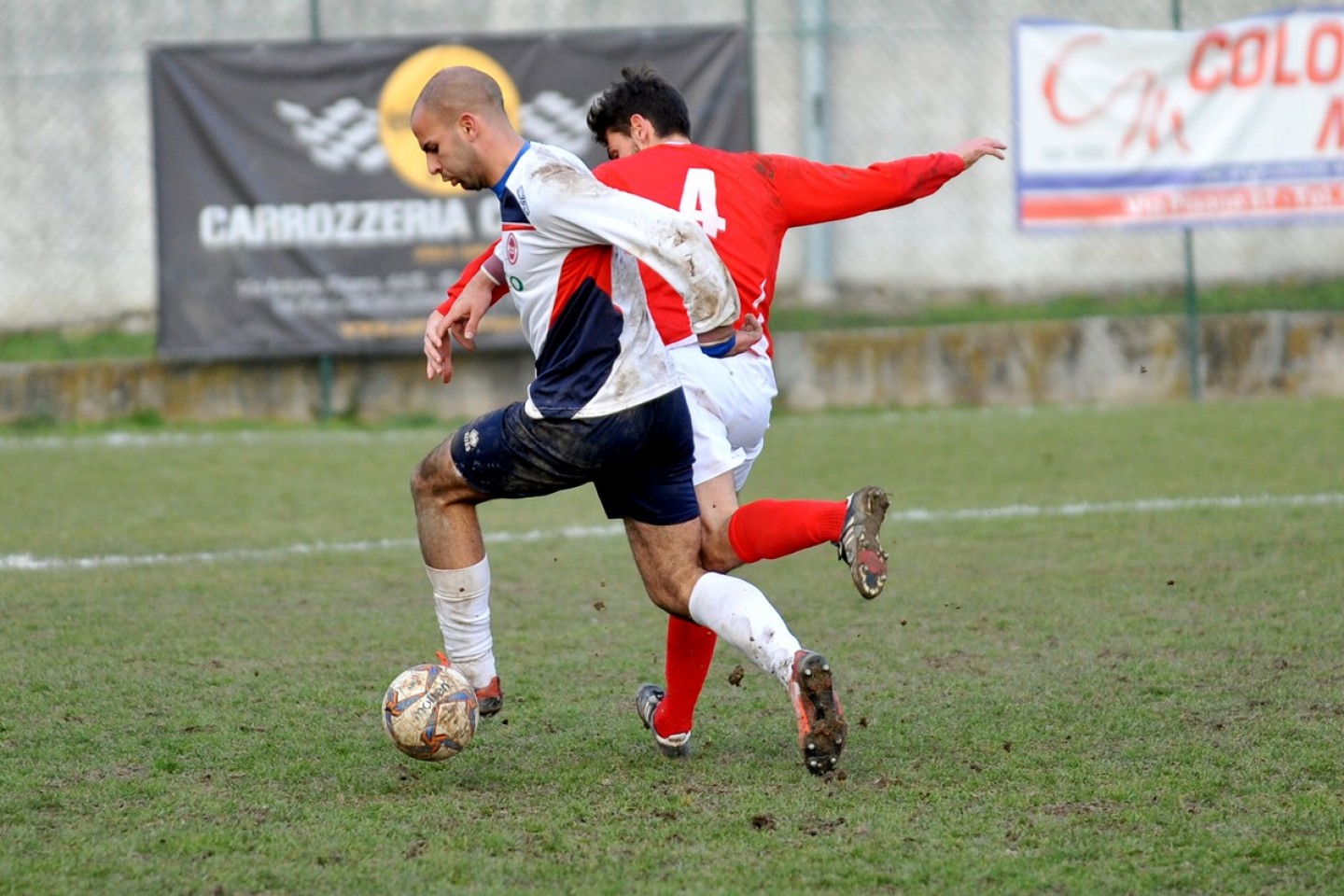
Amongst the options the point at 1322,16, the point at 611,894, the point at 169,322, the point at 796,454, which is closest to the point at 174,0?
the point at 169,322

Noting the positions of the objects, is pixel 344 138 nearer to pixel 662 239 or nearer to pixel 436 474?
pixel 436 474

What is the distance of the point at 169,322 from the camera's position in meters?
11.6

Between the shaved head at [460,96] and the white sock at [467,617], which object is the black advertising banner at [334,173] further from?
the shaved head at [460,96]

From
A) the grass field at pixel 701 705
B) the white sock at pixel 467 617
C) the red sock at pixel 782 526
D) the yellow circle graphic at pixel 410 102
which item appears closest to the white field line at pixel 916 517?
the grass field at pixel 701 705

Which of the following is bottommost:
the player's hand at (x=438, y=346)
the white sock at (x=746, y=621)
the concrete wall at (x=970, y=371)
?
the concrete wall at (x=970, y=371)

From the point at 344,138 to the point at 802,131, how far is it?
3.80 metres

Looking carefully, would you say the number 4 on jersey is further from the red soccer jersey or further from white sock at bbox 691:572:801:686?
white sock at bbox 691:572:801:686

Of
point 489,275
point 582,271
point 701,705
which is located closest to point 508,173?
point 582,271

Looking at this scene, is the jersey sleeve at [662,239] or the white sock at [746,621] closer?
the jersey sleeve at [662,239]

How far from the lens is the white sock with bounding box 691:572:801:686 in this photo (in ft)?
13.5

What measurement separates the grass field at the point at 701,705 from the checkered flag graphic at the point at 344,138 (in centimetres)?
321

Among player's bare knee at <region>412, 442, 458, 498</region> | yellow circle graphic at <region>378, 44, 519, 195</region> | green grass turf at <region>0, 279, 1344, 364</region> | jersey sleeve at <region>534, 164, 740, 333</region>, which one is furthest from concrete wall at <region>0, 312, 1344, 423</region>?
jersey sleeve at <region>534, 164, 740, 333</region>

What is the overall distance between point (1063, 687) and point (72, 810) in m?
2.77

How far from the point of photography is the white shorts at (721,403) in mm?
4719
